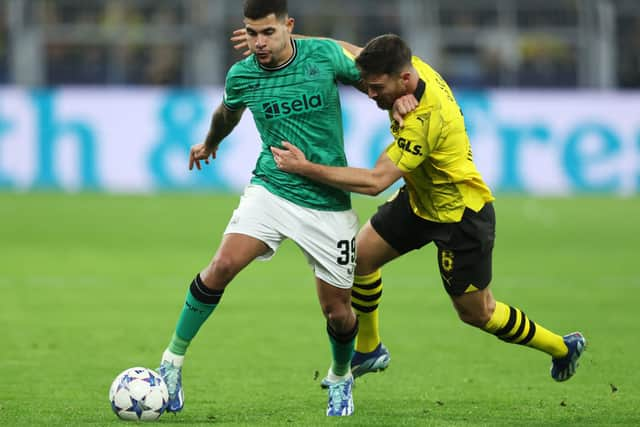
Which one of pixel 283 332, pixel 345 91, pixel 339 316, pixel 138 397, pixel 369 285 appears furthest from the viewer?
pixel 345 91

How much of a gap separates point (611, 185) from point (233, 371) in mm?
16606

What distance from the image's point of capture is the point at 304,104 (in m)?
6.49

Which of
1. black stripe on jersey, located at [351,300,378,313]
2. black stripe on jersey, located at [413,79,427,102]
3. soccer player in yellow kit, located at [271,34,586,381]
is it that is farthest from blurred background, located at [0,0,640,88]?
black stripe on jersey, located at [413,79,427,102]

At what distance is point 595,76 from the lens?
26797mm

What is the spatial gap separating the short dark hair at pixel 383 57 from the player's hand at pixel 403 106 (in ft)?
0.54

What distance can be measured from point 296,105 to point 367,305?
1.47 m

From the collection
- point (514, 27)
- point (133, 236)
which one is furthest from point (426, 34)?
point (133, 236)

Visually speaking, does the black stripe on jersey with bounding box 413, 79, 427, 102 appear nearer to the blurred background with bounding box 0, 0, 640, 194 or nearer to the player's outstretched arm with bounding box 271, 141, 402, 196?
the player's outstretched arm with bounding box 271, 141, 402, 196

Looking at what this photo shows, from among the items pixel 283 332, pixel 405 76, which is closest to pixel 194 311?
pixel 405 76

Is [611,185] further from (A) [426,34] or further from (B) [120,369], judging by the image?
(B) [120,369]

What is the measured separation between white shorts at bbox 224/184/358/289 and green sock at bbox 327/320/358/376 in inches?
13.5

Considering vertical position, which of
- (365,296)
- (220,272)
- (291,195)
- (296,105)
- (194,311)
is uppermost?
(296,105)

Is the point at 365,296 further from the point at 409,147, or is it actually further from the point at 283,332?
the point at 283,332

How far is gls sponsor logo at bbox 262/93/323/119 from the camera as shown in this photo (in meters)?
6.49
